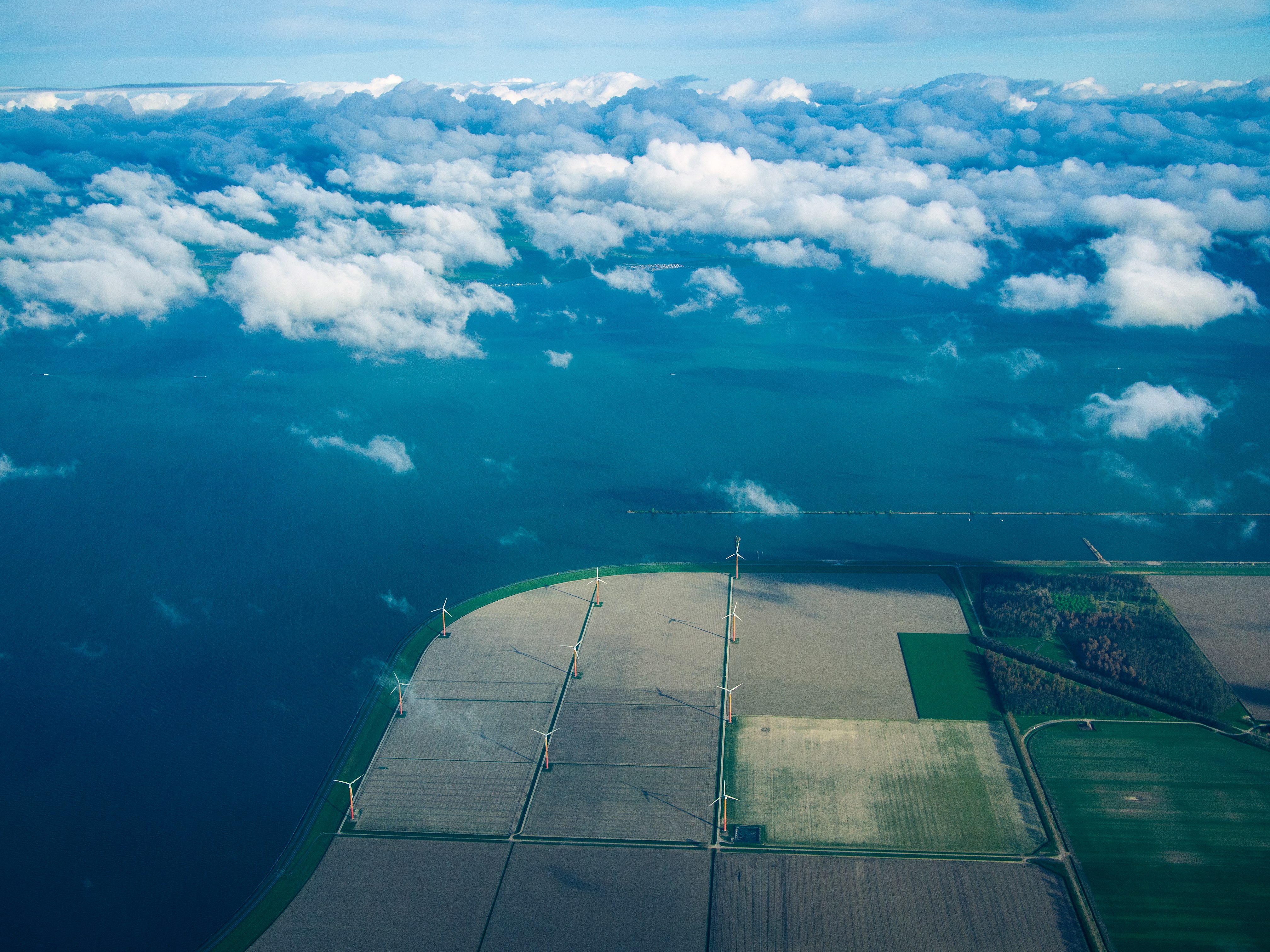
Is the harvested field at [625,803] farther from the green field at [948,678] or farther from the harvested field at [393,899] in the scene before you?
the green field at [948,678]

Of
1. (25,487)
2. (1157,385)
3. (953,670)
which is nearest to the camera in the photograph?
(953,670)

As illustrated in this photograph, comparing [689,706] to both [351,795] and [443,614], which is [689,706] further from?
[443,614]

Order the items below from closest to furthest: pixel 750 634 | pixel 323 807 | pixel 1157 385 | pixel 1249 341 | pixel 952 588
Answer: pixel 323 807 → pixel 750 634 → pixel 952 588 → pixel 1157 385 → pixel 1249 341

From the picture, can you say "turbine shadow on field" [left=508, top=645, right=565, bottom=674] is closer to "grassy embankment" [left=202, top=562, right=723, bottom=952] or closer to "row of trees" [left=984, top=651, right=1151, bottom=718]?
"grassy embankment" [left=202, top=562, right=723, bottom=952]

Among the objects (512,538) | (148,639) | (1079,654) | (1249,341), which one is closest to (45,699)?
(148,639)

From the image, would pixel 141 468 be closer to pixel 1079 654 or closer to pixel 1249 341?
pixel 1079 654

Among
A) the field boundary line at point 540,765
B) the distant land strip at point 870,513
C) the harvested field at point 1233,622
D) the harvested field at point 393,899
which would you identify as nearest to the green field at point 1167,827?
the harvested field at point 1233,622
